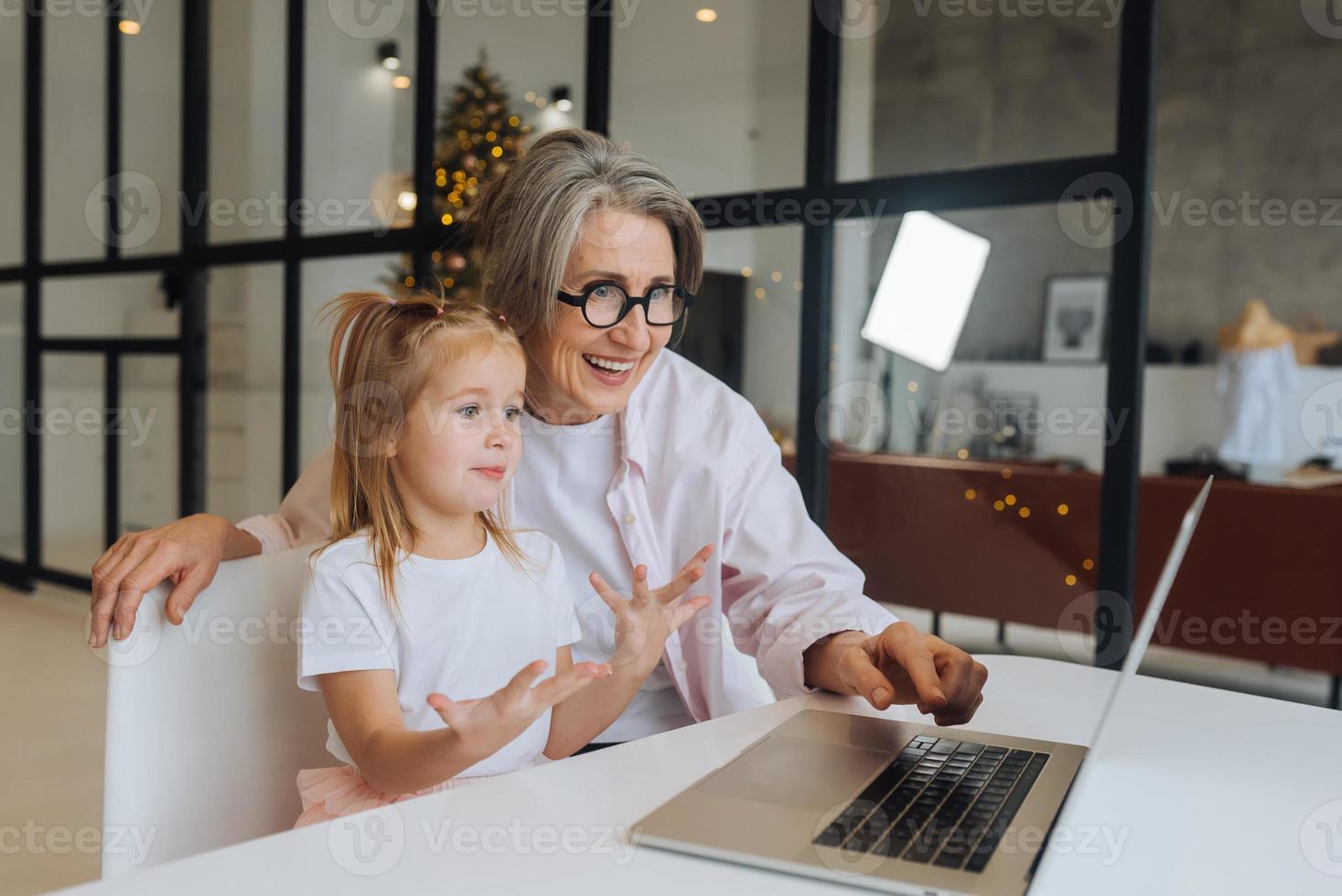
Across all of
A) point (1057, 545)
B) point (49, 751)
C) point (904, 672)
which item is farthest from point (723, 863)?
point (49, 751)

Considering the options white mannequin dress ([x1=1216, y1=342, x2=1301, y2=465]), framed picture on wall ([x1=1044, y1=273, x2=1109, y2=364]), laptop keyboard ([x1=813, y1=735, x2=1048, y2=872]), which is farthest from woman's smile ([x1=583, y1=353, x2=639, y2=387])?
white mannequin dress ([x1=1216, y1=342, x2=1301, y2=465])

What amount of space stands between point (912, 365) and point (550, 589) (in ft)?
5.52

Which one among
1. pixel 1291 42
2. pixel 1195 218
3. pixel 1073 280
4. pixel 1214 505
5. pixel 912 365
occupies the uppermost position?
pixel 1291 42

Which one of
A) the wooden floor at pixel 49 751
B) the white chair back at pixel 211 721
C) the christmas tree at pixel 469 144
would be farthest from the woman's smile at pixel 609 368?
the christmas tree at pixel 469 144

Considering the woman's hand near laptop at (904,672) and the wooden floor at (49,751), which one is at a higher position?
the woman's hand near laptop at (904,672)

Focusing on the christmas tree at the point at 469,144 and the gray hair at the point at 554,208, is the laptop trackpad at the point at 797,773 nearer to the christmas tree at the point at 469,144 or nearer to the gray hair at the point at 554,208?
the gray hair at the point at 554,208

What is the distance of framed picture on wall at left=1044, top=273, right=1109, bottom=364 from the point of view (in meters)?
2.44

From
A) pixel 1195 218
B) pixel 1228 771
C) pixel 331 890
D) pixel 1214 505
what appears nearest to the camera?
pixel 331 890

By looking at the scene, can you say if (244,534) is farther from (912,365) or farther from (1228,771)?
(912,365)

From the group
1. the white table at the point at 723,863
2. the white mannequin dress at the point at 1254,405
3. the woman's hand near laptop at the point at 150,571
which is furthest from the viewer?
the white mannequin dress at the point at 1254,405

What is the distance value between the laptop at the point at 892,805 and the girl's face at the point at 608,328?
0.62 meters

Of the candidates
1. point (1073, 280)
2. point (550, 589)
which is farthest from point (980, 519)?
point (550, 589)

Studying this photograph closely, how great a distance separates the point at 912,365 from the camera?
106 inches

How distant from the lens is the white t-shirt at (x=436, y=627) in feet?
3.46
